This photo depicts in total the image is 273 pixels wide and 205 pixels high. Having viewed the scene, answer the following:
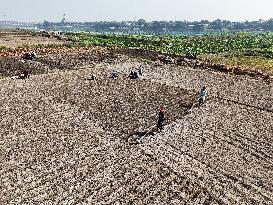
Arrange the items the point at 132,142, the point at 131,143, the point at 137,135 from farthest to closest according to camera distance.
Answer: the point at 137,135 < the point at 132,142 < the point at 131,143

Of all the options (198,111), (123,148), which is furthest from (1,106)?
(198,111)

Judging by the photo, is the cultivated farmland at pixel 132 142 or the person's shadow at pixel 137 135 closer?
the cultivated farmland at pixel 132 142

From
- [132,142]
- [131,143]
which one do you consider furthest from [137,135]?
[131,143]

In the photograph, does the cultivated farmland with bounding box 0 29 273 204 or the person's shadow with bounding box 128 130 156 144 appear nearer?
the cultivated farmland with bounding box 0 29 273 204

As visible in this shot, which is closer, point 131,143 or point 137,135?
point 131,143

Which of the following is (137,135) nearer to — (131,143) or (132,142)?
(132,142)

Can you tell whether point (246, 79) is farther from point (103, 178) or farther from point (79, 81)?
point (103, 178)

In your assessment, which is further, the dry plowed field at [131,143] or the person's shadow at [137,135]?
the person's shadow at [137,135]

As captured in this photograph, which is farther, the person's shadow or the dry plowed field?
the person's shadow
